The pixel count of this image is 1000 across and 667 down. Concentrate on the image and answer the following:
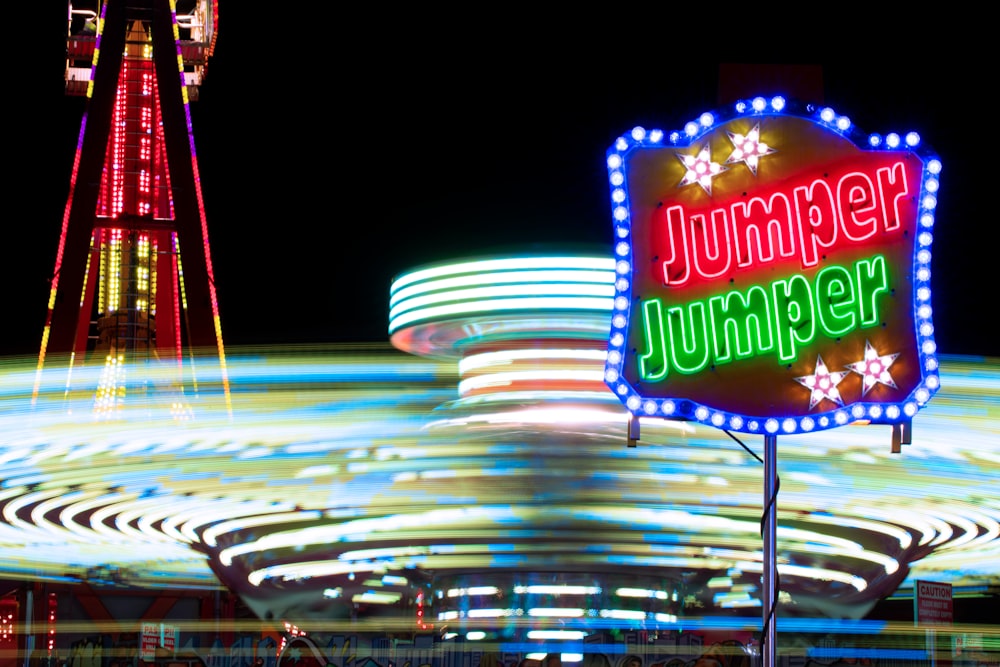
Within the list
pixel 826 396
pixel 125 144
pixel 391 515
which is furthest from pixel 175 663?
pixel 125 144

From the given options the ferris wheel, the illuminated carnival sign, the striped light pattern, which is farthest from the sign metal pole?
the ferris wheel

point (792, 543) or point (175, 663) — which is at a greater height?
point (792, 543)

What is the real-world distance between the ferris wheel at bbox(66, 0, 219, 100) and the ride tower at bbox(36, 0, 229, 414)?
38 mm

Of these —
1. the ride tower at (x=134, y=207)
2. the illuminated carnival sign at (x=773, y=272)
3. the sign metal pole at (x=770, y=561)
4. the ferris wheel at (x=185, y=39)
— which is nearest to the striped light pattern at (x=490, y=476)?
the illuminated carnival sign at (x=773, y=272)

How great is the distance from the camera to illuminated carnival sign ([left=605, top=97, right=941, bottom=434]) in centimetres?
826

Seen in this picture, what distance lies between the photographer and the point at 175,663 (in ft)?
50.4

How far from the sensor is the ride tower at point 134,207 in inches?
1217

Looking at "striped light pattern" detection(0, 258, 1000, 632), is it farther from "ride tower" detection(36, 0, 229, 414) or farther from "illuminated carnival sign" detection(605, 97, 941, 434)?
"ride tower" detection(36, 0, 229, 414)

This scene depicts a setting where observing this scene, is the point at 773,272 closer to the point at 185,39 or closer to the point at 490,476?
the point at 490,476

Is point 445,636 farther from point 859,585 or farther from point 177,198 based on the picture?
point 177,198

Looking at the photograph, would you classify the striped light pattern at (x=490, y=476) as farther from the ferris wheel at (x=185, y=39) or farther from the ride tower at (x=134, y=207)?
the ferris wheel at (x=185, y=39)

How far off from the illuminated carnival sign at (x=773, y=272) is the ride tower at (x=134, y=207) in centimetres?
1751

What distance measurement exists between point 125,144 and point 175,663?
26916 millimetres

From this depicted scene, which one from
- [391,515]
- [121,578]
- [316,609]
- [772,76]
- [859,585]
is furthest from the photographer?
[121,578]
